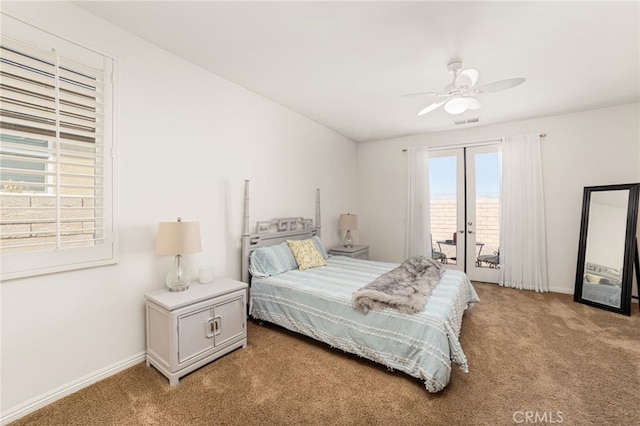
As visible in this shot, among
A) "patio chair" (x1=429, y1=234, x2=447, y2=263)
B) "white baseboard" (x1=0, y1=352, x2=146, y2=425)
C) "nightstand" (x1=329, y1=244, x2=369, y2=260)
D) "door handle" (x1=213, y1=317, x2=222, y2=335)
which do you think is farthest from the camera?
"patio chair" (x1=429, y1=234, x2=447, y2=263)

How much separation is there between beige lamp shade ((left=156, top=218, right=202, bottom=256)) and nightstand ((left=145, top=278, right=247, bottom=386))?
1.19 feet

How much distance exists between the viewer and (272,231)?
352 centimetres

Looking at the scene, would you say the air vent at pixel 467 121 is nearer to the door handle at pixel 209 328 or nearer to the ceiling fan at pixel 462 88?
the ceiling fan at pixel 462 88

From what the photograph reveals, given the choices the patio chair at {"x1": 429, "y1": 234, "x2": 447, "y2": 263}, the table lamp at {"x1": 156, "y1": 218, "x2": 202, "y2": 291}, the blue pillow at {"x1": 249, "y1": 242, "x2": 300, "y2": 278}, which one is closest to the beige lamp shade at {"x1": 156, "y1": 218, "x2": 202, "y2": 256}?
the table lamp at {"x1": 156, "y1": 218, "x2": 202, "y2": 291}

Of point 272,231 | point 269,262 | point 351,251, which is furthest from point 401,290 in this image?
point 351,251

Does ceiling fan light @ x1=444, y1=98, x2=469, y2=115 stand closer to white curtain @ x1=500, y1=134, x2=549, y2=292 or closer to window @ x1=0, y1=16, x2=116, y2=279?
white curtain @ x1=500, y1=134, x2=549, y2=292

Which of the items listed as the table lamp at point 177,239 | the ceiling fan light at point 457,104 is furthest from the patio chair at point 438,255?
the table lamp at point 177,239

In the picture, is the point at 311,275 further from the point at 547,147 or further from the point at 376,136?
the point at 547,147

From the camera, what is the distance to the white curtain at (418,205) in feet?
15.8

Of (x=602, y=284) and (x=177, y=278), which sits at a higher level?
(x=177, y=278)

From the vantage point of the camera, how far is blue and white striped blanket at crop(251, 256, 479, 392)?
187cm

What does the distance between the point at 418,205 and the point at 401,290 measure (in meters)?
2.82

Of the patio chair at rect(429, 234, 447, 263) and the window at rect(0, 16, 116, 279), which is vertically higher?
the window at rect(0, 16, 116, 279)

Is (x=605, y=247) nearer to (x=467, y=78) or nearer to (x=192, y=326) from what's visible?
(x=467, y=78)
